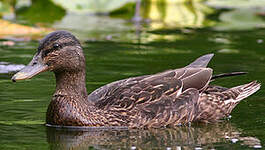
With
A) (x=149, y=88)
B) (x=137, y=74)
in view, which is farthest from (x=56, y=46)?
(x=137, y=74)

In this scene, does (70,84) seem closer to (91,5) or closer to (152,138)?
(152,138)

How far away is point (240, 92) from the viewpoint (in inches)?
389

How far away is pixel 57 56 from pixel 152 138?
1.51m

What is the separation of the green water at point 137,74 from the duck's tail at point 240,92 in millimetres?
163

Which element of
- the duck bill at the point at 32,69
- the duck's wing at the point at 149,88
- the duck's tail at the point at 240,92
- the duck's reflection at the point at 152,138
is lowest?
the duck's reflection at the point at 152,138

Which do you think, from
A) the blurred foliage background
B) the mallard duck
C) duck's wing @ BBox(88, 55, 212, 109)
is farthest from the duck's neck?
the blurred foliage background

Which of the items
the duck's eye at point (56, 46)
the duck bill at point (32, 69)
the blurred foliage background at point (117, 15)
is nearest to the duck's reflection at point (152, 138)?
the duck bill at point (32, 69)

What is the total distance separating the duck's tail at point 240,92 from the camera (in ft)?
32.0

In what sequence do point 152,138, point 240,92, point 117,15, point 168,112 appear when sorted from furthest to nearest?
point 117,15, point 240,92, point 168,112, point 152,138

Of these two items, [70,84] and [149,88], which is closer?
[70,84]

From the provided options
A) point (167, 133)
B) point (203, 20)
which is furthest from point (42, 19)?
point (167, 133)

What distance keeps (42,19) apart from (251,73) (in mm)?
7055

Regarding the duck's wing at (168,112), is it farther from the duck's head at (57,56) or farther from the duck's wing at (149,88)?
the duck's head at (57,56)

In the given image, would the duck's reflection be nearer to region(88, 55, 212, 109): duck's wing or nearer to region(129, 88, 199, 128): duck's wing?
region(129, 88, 199, 128): duck's wing
